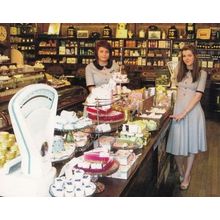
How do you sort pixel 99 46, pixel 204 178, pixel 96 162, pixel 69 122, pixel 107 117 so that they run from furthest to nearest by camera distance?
pixel 204 178, pixel 99 46, pixel 107 117, pixel 69 122, pixel 96 162

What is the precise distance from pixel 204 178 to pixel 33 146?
288cm

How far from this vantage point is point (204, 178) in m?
4.01

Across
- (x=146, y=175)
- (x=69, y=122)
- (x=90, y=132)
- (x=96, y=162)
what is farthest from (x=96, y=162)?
(x=146, y=175)

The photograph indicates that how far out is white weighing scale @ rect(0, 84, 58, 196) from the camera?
145 centimetres

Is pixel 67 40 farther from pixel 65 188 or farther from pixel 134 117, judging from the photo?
pixel 65 188

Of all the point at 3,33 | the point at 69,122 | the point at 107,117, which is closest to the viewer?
the point at 69,122

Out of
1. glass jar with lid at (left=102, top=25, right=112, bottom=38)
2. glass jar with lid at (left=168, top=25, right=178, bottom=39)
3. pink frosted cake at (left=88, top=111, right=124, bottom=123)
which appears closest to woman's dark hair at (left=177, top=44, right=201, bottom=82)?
pink frosted cake at (left=88, top=111, right=124, bottom=123)

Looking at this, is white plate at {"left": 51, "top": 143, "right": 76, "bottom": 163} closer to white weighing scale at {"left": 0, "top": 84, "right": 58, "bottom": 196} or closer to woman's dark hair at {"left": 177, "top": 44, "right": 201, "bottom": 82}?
white weighing scale at {"left": 0, "top": 84, "right": 58, "bottom": 196}

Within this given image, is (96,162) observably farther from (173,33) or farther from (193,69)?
(173,33)

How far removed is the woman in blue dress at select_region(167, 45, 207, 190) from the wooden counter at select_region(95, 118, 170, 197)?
0.12m

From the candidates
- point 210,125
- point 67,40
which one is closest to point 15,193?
point 210,125

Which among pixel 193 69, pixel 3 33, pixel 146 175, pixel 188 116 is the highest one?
pixel 3 33
